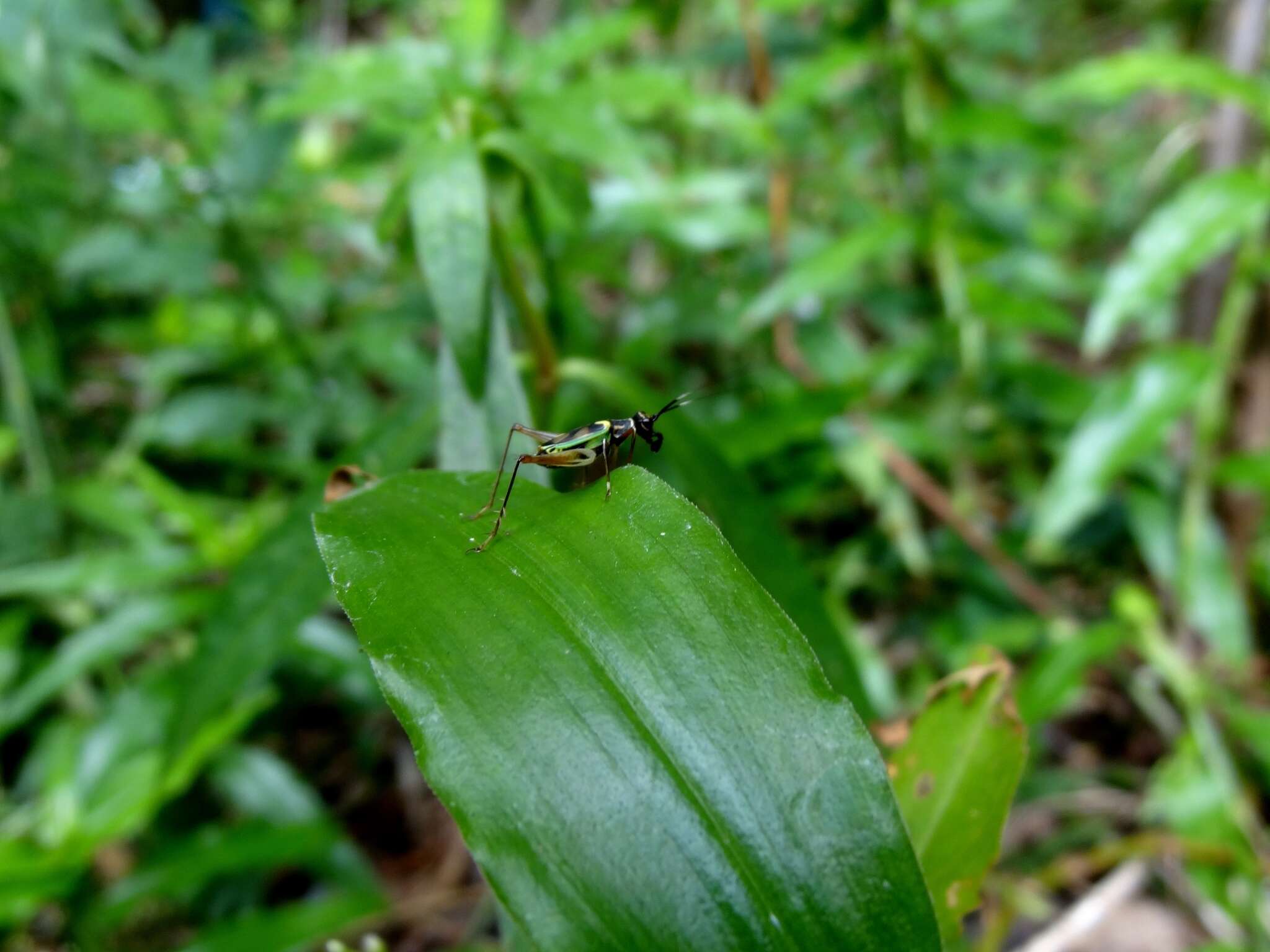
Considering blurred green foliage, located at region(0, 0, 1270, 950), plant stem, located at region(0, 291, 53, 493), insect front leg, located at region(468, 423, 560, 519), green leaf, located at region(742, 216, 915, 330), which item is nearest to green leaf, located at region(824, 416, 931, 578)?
blurred green foliage, located at region(0, 0, 1270, 950)

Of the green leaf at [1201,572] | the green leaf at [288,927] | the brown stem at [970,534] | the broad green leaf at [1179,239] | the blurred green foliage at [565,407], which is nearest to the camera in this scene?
the blurred green foliage at [565,407]

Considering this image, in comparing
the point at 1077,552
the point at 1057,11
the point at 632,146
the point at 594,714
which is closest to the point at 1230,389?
the point at 1077,552

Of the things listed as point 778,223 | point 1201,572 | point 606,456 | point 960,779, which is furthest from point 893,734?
point 778,223

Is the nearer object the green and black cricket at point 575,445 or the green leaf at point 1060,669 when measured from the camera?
the green and black cricket at point 575,445

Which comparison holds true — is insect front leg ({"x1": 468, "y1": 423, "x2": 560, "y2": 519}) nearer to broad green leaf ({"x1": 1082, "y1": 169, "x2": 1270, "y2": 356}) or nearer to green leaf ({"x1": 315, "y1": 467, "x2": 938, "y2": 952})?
green leaf ({"x1": 315, "y1": 467, "x2": 938, "y2": 952})

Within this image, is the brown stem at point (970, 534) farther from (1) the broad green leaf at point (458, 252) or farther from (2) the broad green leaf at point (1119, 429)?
(1) the broad green leaf at point (458, 252)

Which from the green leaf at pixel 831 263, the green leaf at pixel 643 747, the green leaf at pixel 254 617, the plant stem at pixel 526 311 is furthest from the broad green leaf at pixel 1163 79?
the green leaf at pixel 254 617

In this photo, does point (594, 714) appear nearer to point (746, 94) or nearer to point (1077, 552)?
point (1077, 552)

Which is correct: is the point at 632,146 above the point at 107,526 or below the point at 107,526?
above
